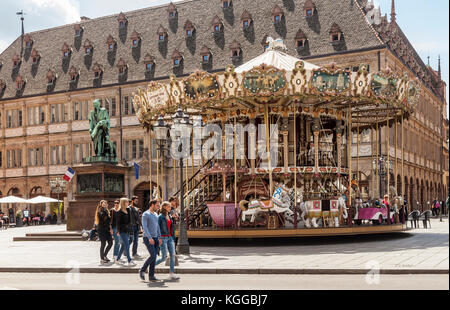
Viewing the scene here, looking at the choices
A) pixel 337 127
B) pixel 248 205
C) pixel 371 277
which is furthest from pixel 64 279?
pixel 337 127

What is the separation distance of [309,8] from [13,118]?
3039 cm

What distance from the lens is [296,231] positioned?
21672 mm

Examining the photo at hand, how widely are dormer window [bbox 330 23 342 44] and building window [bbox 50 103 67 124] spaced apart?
25577 millimetres

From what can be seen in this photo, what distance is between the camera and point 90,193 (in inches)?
1203

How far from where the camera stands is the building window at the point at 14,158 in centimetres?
6347

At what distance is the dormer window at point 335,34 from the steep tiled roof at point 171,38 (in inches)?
16.9

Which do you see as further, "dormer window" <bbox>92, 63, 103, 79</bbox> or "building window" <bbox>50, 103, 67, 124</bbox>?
"building window" <bbox>50, 103, 67, 124</bbox>

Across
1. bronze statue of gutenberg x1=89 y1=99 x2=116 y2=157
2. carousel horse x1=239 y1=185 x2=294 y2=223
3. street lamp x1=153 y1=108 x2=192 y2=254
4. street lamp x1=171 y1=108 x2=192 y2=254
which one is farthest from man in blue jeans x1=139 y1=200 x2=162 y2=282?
bronze statue of gutenberg x1=89 y1=99 x2=116 y2=157

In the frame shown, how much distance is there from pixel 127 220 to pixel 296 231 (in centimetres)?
729

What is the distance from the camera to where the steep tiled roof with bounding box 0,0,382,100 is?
51094mm

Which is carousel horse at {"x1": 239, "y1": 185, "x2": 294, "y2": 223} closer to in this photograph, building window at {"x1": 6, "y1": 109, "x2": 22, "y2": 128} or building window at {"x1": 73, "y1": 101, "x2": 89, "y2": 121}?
building window at {"x1": 73, "y1": 101, "x2": 89, "y2": 121}

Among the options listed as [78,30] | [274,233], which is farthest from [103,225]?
[78,30]

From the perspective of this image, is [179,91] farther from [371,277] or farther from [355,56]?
[355,56]

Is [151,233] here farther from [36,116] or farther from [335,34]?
[36,116]
